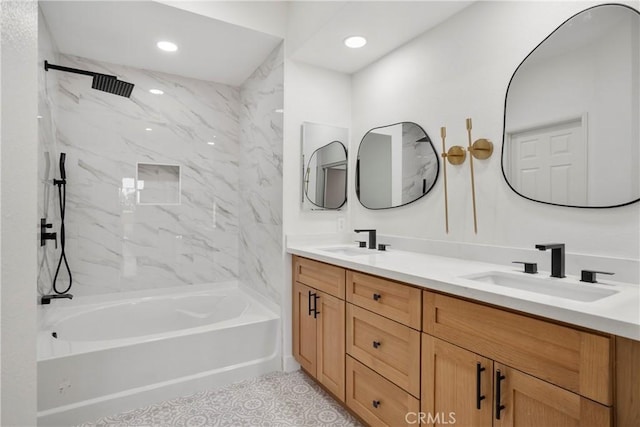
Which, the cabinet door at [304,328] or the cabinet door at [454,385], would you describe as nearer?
the cabinet door at [454,385]

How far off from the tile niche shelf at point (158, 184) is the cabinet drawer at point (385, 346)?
7.19ft

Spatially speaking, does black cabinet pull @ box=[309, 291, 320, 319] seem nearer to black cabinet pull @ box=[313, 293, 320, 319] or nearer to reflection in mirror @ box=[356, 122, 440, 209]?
black cabinet pull @ box=[313, 293, 320, 319]

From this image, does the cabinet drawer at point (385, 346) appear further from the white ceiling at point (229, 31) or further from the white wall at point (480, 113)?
the white ceiling at point (229, 31)

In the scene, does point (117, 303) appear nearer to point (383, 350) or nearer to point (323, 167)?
point (323, 167)

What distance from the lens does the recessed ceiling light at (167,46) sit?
2.61 metres

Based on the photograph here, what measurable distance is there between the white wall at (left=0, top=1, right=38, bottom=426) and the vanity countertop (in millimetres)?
1284

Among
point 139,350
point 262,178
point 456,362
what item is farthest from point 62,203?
point 456,362

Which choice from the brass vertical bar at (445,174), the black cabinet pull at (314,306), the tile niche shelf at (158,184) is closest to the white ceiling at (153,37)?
the tile niche shelf at (158,184)

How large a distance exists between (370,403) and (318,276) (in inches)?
30.8

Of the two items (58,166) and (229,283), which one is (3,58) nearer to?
(58,166)

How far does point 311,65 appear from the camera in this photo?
2.66 m

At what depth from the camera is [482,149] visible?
182cm

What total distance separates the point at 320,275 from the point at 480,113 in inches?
52.7

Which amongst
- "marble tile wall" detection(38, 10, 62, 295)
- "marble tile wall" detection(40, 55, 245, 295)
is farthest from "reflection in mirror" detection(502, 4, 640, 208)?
"marble tile wall" detection(38, 10, 62, 295)
